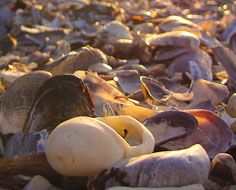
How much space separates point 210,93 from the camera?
9.43 ft

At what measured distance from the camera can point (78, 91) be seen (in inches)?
83.5

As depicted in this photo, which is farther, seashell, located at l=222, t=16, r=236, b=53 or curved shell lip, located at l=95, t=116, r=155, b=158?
seashell, located at l=222, t=16, r=236, b=53

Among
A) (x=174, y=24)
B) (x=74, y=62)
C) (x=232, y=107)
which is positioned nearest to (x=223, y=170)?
(x=232, y=107)

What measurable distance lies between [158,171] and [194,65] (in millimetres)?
1974

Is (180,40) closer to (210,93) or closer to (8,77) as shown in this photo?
(210,93)

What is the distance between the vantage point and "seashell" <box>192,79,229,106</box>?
112 inches

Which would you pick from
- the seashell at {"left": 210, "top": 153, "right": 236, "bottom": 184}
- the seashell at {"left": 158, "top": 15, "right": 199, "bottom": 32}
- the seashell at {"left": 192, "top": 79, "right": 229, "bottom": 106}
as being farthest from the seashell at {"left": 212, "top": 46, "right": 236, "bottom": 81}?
the seashell at {"left": 210, "top": 153, "right": 236, "bottom": 184}

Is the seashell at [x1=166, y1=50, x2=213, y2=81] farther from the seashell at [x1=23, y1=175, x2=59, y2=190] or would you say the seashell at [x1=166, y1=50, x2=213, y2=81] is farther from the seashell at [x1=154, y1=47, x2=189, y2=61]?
the seashell at [x1=23, y1=175, x2=59, y2=190]

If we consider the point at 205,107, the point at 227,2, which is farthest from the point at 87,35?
the point at 227,2

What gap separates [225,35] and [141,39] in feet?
3.93

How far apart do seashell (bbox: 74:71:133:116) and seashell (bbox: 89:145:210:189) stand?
0.79m

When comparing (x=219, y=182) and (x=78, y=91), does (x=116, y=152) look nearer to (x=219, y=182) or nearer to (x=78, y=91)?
(x=219, y=182)

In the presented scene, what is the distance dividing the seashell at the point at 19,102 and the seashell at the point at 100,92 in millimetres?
241

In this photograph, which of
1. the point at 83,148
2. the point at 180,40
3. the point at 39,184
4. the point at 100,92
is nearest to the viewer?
the point at 83,148
